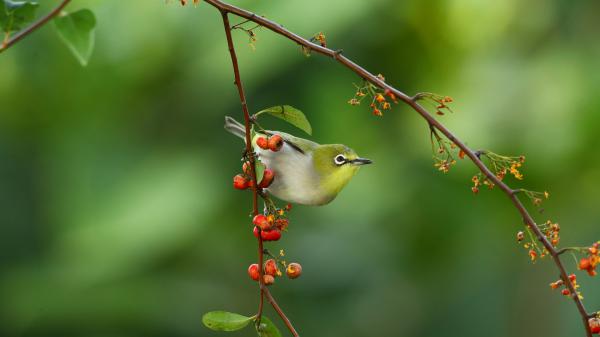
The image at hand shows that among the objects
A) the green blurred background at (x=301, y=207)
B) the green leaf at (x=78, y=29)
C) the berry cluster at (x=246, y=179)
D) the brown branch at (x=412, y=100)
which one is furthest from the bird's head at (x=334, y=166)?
the green blurred background at (x=301, y=207)

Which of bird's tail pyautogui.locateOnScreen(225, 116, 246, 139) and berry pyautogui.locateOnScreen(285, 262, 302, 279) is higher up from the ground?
bird's tail pyautogui.locateOnScreen(225, 116, 246, 139)

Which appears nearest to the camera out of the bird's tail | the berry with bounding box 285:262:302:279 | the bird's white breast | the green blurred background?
the berry with bounding box 285:262:302:279

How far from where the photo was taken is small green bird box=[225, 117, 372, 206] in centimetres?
216

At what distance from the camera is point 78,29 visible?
1.18 metres

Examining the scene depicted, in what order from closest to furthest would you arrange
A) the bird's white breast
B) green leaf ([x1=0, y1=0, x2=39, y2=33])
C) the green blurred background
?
1. green leaf ([x1=0, y1=0, x2=39, y2=33])
2. the bird's white breast
3. the green blurred background

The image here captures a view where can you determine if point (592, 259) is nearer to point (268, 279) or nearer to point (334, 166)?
point (268, 279)

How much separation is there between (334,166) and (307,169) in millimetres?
83

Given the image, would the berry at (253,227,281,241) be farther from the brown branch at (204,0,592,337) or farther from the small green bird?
the small green bird

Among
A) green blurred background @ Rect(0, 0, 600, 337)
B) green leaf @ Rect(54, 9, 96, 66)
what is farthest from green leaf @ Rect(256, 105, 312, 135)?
green blurred background @ Rect(0, 0, 600, 337)

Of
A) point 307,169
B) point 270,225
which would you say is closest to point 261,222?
point 270,225

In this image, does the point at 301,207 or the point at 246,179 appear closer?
the point at 246,179

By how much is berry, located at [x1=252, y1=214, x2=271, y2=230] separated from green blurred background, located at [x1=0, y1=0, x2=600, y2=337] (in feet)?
9.46

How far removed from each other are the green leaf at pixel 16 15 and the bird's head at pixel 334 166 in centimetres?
113

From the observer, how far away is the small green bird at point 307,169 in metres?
2.16
